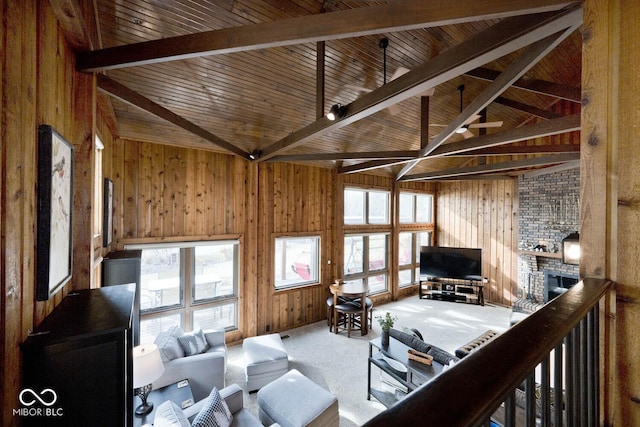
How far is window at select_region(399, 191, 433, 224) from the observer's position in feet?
28.1

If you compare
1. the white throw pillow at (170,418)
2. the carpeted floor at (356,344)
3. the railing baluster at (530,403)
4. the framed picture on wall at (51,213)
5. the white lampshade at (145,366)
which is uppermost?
the framed picture on wall at (51,213)

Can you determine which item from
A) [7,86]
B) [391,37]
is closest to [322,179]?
[391,37]

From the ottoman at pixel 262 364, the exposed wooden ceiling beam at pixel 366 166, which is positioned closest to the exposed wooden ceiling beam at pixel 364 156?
the exposed wooden ceiling beam at pixel 366 166

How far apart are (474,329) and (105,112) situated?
7.35 m

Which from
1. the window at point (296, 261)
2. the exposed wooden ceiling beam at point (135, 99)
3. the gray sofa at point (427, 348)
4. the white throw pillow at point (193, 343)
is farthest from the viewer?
the window at point (296, 261)

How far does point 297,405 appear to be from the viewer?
3.01 metres

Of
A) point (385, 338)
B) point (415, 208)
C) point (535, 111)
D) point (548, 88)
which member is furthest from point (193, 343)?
point (415, 208)

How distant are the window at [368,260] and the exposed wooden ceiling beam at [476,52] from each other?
498cm

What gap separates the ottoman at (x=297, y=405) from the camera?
289cm

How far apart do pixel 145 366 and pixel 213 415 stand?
0.74 m

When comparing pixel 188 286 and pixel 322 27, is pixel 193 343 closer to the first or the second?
pixel 188 286

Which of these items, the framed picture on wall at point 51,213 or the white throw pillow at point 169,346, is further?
the white throw pillow at point 169,346

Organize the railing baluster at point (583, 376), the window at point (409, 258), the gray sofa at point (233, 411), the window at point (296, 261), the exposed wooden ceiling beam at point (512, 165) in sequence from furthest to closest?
the window at point (409, 258) → the window at point (296, 261) → the exposed wooden ceiling beam at point (512, 165) → the gray sofa at point (233, 411) → the railing baluster at point (583, 376)

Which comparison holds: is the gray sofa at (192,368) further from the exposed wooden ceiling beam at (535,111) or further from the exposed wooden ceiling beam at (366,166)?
the exposed wooden ceiling beam at (535,111)
